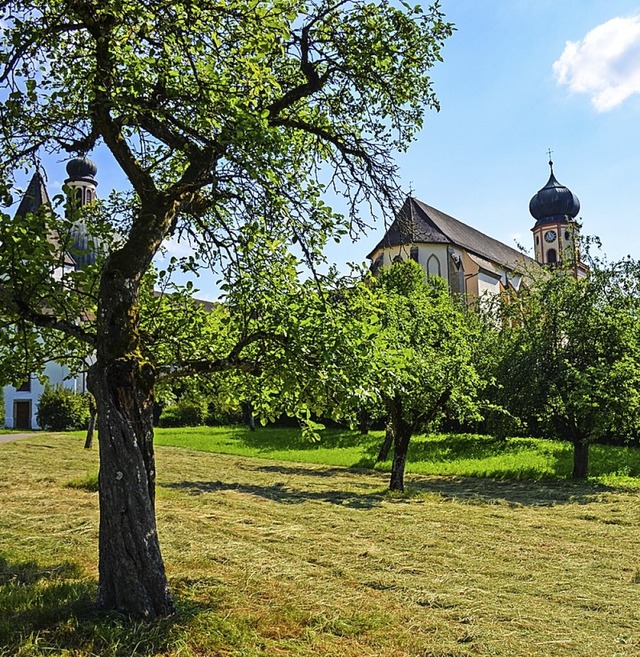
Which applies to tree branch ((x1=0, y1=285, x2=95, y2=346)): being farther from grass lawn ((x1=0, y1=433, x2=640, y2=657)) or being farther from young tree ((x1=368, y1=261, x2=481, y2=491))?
young tree ((x1=368, y1=261, x2=481, y2=491))

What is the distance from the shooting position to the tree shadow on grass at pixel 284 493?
1233 centimetres

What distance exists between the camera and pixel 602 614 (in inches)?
231

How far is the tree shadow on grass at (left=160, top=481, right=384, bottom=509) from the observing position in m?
12.3

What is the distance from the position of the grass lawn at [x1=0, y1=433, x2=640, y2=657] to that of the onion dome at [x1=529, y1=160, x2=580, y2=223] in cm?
5813

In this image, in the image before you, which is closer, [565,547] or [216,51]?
[216,51]

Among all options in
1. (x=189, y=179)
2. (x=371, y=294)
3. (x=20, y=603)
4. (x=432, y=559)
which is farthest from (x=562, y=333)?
(x=20, y=603)

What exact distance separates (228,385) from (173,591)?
8.27 ft

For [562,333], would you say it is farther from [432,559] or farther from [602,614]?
[602,614]

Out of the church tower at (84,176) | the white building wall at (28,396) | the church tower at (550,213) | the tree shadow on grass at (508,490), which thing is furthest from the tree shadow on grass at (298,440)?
the church tower at (550,213)

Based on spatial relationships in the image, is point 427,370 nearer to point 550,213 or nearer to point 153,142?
point 153,142

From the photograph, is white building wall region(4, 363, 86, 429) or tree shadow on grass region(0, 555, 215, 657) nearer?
tree shadow on grass region(0, 555, 215, 657)

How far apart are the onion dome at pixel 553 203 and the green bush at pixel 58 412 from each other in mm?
48876

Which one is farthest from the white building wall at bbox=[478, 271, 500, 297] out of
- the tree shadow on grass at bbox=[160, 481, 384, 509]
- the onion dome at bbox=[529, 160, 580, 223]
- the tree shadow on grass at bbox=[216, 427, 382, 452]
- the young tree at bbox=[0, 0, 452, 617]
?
the young tree at bbox=[0, 0, 452, 617]

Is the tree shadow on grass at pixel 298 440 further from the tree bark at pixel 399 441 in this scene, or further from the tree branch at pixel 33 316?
the tree branch at pixel 33 316
